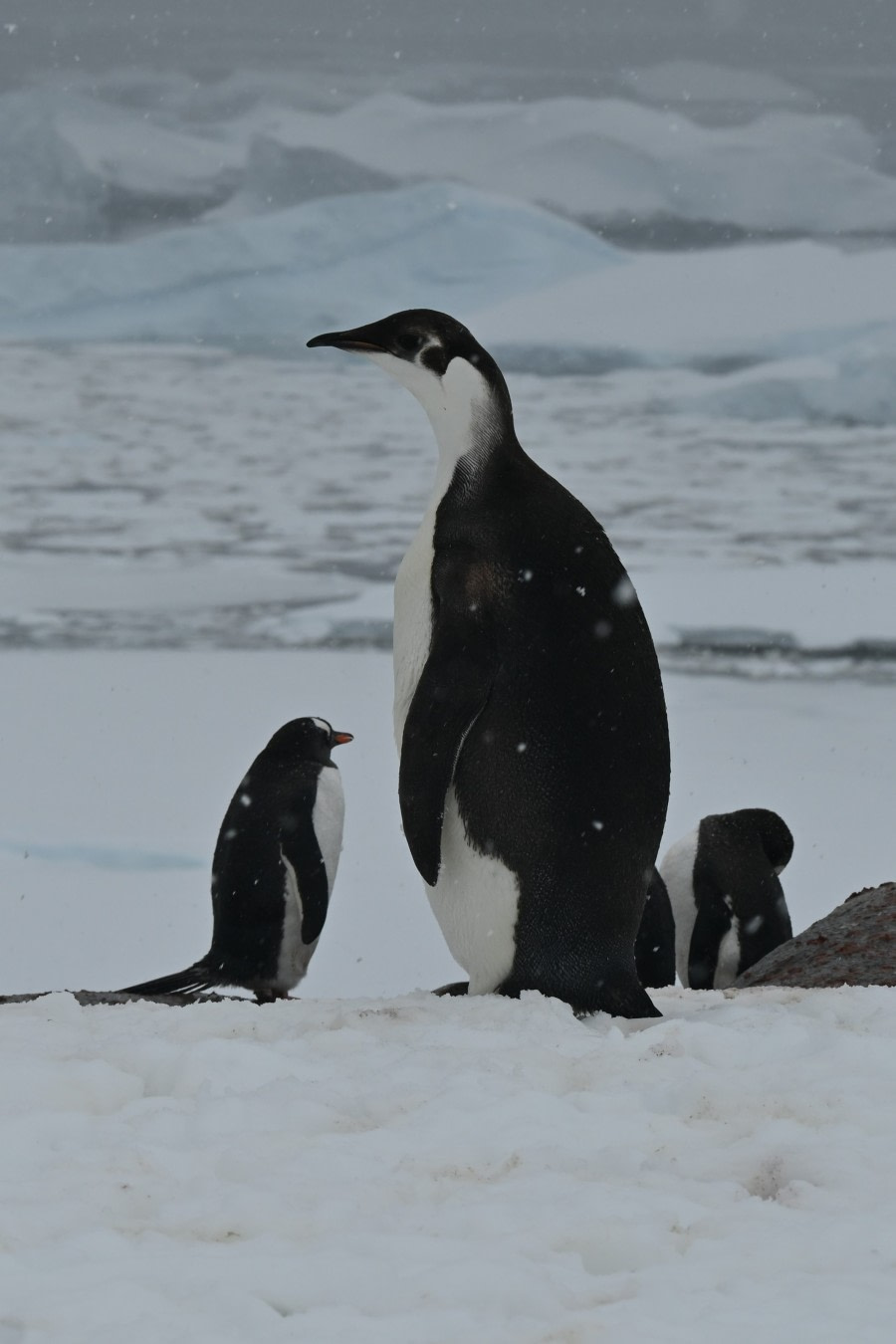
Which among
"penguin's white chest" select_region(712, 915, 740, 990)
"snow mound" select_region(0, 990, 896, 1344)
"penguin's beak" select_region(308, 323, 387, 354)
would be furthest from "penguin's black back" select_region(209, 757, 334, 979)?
"snow mound" select_region(0, 990, 896, 1344)

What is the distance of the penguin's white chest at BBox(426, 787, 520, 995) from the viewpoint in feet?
9.87

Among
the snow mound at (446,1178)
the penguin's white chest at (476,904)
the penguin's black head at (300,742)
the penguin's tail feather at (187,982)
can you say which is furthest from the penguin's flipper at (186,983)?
the snow mound at (446,1178)

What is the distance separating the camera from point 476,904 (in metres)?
3.05

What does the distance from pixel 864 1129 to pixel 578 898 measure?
0.92m

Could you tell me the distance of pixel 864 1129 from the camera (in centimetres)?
215

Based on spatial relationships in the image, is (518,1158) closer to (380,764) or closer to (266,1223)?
(266,1223)

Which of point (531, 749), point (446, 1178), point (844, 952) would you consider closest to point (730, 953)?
point (844, 952)

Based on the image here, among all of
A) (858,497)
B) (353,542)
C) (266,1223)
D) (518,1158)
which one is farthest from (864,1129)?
Result: (858,497)

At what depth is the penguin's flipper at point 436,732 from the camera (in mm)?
2943

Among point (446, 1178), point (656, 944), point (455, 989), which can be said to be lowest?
point (656, 944)

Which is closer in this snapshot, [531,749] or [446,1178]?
[446,1178]

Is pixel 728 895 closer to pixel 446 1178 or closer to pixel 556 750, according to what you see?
pixel 556 750

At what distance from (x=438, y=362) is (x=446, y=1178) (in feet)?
6.06

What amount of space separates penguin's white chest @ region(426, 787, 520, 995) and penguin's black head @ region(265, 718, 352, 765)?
233 cm
